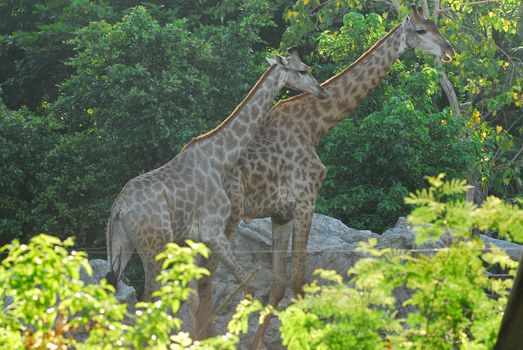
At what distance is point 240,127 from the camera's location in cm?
1403

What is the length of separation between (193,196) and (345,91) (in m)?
2.49

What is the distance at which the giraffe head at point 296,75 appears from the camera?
1443 centimetres

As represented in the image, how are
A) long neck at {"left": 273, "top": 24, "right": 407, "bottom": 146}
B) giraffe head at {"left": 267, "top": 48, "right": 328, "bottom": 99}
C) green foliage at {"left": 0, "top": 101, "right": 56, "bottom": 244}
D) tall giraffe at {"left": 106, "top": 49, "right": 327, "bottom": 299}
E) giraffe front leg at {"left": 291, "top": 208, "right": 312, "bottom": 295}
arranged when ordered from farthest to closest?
green foliage at {"left": 0, "top": 101, "right": 56, "bottom": 244} < long neck at {"left": 273, "top": 24, "right": 407, "bottom": 146} < giraffe head at {"left": 267, "top": 48, "right": 328, "bottom": 99} < giraffe front leg at {"left": 291, "top": 208, "right": 312, "bottom": 295} < tall giraffe at {"left": 106, "top": 49, "right": 327, "bottom": 299}

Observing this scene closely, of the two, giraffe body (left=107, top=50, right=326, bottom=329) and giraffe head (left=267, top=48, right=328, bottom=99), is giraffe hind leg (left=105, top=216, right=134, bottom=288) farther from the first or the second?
giraffe head (left=267, top=48, right=328, bottom=99)

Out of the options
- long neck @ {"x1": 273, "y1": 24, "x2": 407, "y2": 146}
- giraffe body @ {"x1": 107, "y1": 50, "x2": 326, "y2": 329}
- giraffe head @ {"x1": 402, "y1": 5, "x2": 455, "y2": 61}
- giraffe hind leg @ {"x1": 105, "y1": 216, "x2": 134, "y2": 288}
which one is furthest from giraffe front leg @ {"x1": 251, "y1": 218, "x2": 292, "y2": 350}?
giraffe head @ {"x1": 402, "y1": 5, "x2": 455, "y2": 61}

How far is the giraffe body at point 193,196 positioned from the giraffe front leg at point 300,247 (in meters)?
0.89

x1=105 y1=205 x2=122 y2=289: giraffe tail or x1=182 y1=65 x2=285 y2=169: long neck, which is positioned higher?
x1=182 y1=65 x2=285 y2=169: long neck

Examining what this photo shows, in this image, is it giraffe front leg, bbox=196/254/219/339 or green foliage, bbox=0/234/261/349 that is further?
giraffe front leg, bbox=196/254/219/339

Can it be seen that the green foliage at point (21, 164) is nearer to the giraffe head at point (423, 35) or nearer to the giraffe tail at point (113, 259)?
the giraffe tail at point (113, 259)

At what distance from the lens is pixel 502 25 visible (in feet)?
77.1

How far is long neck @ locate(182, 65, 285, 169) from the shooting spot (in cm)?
1388

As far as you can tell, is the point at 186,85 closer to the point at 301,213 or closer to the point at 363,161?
the point at 363,161

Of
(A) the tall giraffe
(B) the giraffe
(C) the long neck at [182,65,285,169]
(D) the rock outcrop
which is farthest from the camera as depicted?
(D) the rock outcrop

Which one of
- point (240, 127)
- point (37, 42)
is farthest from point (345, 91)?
point (37, 42)
